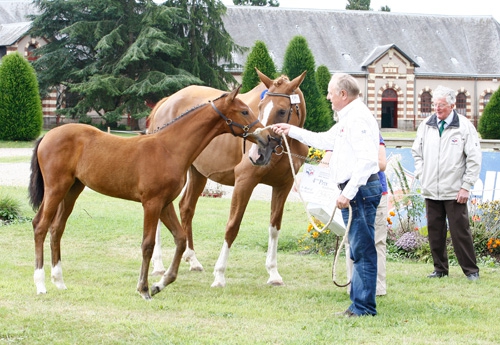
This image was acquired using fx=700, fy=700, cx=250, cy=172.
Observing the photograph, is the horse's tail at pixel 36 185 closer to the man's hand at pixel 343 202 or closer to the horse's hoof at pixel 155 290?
the horse's hoof at pixel 155 290

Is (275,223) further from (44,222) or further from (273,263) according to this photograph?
(44,222)

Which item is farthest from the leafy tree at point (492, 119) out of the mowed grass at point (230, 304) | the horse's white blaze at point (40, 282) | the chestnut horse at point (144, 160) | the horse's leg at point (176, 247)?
the horse's white blaze at point (40, 282)

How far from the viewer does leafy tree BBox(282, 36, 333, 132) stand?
34406 mm

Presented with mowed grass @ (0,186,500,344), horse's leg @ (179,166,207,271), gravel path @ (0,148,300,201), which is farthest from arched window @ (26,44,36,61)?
horse's leg @ (179,166,207,271)

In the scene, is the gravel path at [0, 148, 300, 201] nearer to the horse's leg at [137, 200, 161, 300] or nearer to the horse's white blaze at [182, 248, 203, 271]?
the horse's white blaze at [182, 248, 203, 271]

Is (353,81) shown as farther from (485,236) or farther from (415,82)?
(415,82)

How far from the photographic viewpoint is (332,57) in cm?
4884

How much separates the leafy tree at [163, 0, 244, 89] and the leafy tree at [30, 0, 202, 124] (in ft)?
2.02

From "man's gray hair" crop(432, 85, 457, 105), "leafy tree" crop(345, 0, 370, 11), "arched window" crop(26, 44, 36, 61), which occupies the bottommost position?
"man's gray hair" crop(432, 85, 457, 105)

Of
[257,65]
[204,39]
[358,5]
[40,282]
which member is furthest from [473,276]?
[358,5]

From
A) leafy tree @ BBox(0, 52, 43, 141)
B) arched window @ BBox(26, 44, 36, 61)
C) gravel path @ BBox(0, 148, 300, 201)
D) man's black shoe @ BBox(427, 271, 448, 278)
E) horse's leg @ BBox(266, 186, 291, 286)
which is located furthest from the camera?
arched window @ BBox(26, 44, 36, 61)

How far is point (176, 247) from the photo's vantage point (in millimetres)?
6699

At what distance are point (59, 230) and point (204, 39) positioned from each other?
112 ft

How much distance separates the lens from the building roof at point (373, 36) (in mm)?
48875
